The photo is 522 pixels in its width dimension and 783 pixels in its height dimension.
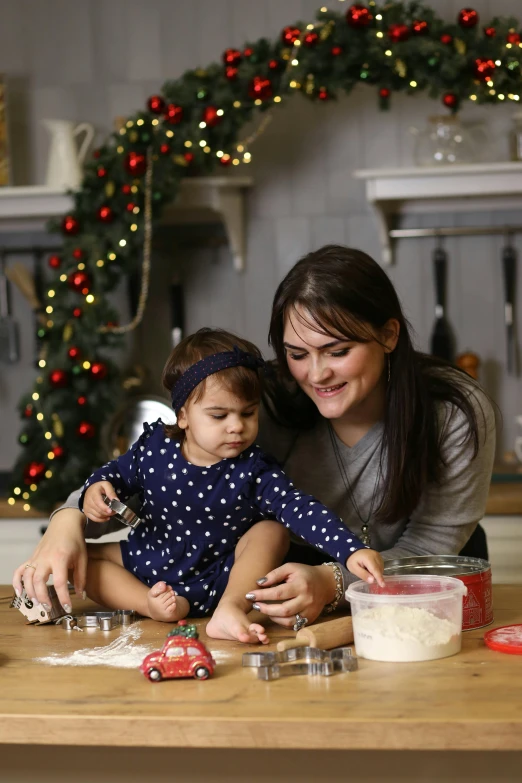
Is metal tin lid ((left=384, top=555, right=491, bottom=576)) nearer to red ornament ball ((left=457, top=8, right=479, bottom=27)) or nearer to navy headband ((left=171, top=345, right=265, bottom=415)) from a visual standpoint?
navy headband ((left=171, top=345, right=265, bottom=415))

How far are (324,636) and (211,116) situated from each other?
1.75m

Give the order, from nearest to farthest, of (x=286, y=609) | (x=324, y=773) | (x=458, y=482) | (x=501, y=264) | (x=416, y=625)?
(x=324, y=773), (x=416, y=625), (x=286, y=609), (x=458, y=482), (x=501, y=264)

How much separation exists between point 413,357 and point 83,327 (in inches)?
53.9

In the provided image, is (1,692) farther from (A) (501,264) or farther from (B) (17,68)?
(B) (17,68)

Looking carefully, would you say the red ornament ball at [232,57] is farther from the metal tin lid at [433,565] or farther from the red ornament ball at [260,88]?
the metal tin lid at [433,565]

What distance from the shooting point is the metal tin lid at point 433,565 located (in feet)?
4.54

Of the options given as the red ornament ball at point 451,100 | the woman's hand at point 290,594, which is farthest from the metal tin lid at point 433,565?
the red ornament ball at point 451,100

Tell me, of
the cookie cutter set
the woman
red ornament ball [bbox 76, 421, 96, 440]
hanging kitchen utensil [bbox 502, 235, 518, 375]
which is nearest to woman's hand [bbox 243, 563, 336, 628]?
the woman

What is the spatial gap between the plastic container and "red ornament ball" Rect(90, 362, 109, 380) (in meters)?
1.63

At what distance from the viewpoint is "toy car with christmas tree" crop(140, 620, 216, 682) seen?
43.7 inches

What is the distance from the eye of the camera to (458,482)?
154 cm

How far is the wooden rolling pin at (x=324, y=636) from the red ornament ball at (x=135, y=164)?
169 cm

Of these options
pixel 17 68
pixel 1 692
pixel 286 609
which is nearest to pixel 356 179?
pixel 17 68

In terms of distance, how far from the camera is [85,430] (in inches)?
106
